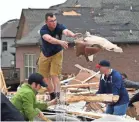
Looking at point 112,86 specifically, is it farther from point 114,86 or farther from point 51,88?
point 51,88

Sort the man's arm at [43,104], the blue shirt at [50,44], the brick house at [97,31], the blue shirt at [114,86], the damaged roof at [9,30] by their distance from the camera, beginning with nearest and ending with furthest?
the man's arm at [43,104] → the blue shirt at [50,44] → the blue shirt at [114,86] → the brick house at [97,31] → the damaged roof at [9,30]

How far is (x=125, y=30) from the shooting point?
112 ft

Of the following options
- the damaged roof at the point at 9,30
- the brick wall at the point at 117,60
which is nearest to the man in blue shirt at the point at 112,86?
the brick wall at the point at 117,60

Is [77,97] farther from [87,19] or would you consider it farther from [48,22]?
[87,19]

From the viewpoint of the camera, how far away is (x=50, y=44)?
401 inches

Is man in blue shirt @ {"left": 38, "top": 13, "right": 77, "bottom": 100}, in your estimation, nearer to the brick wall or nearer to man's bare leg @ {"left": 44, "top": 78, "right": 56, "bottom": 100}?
man's bare leg @ {"left": 44, "top": 78, "right": 56, "bottom": 100}

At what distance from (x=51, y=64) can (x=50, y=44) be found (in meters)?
0.59

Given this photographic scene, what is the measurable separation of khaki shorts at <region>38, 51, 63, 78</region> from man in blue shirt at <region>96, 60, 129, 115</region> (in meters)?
0.83

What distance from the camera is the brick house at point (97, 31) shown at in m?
32.2

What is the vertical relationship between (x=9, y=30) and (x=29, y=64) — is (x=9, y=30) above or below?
above

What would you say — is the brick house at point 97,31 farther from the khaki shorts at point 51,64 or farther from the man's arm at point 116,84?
the man's arm at point 116,84

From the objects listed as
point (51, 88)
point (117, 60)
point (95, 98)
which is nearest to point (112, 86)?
point (95, 98)

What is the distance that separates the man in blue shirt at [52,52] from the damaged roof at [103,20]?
837 inches

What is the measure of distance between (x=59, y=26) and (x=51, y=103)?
1561 mm
